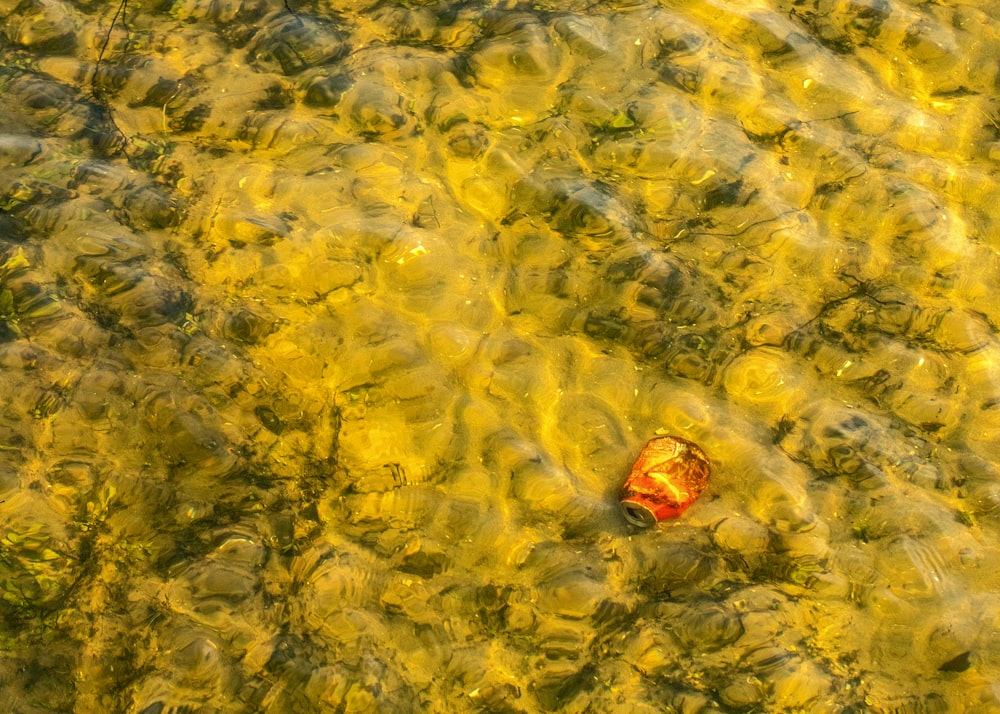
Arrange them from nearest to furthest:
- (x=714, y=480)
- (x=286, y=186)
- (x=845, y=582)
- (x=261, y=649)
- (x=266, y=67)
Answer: (x=261, y=649), (x=845, y=582), (x=714, y=480), (x=286, y=186), (x=266, y=67)

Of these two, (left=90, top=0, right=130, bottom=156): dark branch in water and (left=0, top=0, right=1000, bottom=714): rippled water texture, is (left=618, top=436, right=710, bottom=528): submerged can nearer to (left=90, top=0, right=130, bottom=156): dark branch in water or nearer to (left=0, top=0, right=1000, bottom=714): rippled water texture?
(left=0, top=0, right=1000, bottom=714): rippled water texture

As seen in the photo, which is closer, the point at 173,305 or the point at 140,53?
the point at 173,305

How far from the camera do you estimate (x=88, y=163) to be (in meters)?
2.80

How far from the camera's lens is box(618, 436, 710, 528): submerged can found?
2.34 m

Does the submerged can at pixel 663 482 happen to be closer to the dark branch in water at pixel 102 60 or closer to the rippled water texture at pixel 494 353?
the rippled water texture at pixel 494 353

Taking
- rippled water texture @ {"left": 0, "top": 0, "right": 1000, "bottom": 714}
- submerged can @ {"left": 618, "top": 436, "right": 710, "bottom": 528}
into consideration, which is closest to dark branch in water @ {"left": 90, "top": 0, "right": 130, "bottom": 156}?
rippled water texture @ {"left": 0, "top": 0, "right": 1000, "bottom": 714}

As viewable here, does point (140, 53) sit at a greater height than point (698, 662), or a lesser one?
greater

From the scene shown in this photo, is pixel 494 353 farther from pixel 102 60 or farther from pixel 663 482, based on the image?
pixel 102 60

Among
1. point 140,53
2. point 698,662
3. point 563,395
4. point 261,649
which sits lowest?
point 261,649

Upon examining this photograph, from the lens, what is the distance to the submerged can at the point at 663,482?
7.66 ft

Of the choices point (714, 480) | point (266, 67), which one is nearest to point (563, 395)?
point (714, 480)

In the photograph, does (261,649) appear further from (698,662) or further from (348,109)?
(348,109)

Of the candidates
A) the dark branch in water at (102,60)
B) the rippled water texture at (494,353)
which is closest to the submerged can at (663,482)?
the rippled water texture at (494,353)

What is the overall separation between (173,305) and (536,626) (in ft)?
4.32
